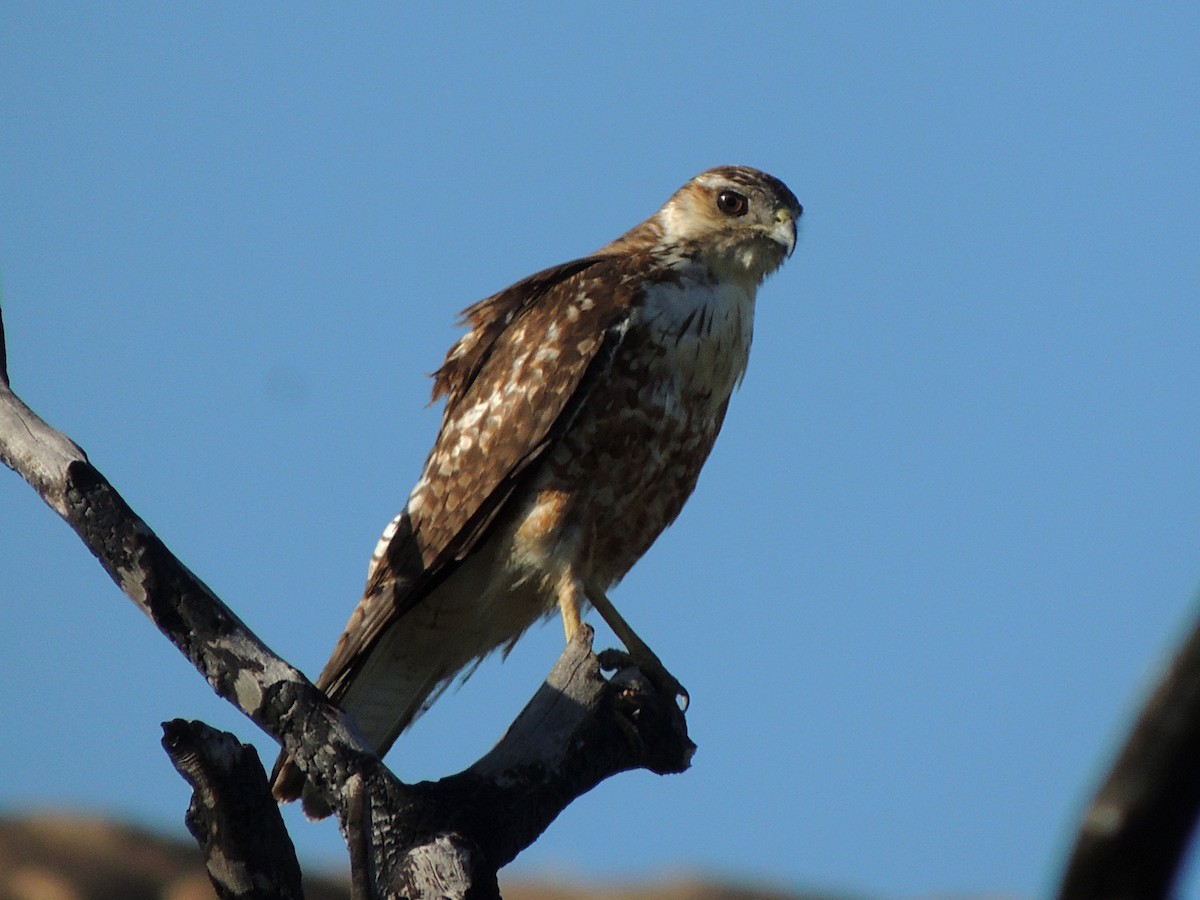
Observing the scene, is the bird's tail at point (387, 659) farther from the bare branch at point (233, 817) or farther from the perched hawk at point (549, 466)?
the bare branch at point (233, 817)

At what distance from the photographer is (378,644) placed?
20.4 ft

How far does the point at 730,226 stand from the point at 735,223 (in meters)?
0.03

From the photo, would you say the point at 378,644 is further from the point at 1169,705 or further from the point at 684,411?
the point at 1169,705

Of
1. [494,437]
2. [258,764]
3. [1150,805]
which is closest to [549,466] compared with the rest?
[494,437]

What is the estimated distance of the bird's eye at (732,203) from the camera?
686cm

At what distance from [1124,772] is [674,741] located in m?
3.82

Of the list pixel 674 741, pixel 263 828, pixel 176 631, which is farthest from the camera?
pixel 674 741

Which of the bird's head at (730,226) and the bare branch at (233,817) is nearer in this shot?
the bare branch at (233,817)

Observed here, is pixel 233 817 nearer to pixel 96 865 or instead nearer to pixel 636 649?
pixel 636 649

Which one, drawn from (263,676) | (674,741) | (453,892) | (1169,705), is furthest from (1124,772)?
(674,741)

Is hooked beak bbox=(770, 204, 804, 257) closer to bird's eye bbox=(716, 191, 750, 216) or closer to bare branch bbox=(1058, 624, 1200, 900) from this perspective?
bird's eye bbox=(716, 191, 750, 216)

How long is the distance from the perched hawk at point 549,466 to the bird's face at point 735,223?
4 cm

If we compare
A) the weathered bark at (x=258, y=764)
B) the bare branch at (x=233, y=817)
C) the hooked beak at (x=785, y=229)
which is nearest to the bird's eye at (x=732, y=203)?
the hooked beak at (x=785, y=229)

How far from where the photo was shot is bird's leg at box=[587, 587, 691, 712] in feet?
19.5
